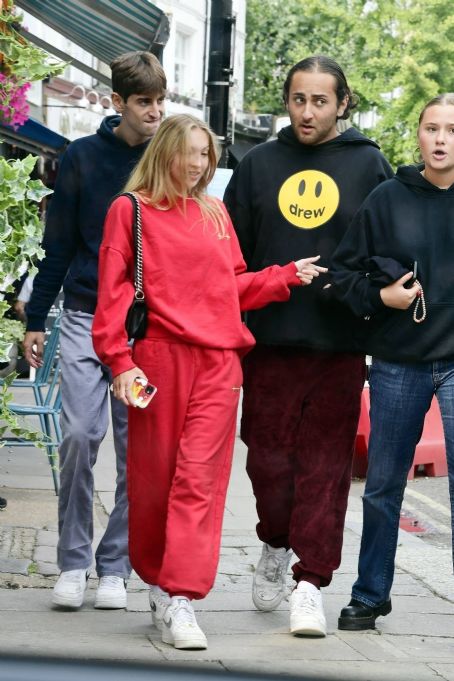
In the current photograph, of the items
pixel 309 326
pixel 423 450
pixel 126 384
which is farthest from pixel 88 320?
pixel 423 450

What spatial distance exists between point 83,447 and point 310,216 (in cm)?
112

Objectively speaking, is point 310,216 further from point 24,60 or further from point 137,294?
point 24,60

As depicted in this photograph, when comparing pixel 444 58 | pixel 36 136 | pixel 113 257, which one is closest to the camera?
pixel 113 257

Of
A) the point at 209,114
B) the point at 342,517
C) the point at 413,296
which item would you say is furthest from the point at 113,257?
the point at 209,114

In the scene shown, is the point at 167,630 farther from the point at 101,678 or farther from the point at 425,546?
the point at 101,678

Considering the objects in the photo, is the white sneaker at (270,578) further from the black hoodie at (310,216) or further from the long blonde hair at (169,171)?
the long blonde hair at (169,171)

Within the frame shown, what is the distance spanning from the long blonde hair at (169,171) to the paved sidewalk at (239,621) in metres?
1.33

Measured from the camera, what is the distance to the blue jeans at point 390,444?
404 centimetres

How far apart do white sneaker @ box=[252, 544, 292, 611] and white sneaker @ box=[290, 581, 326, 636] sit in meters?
0.25

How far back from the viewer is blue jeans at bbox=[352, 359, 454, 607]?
159 inches

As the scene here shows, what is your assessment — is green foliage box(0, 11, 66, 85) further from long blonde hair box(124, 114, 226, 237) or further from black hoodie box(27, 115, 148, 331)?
long blonde hair box(124, 114, 226, 237)

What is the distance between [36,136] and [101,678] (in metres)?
13.8

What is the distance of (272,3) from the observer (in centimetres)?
4009

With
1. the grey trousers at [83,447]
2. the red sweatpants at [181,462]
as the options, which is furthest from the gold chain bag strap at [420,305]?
the grey trousers at [83,447]
